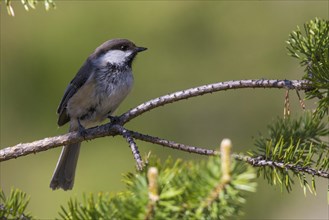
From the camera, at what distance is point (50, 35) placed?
19.9 feet

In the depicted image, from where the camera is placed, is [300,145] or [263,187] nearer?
[300,145]

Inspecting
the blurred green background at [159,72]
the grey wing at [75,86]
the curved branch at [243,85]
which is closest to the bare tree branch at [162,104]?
the curved branch at [243,85]

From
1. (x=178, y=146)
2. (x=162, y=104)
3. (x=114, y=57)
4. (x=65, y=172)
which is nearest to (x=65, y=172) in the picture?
(x=65, y=172)

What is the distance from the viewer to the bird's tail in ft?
12.9

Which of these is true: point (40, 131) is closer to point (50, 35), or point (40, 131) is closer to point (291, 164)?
point (50, 35)

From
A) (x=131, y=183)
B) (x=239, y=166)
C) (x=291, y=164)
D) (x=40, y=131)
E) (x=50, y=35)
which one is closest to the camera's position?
(x=239, y=166)

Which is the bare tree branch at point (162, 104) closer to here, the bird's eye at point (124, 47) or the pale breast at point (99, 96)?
the pale breast at point (99, 96)

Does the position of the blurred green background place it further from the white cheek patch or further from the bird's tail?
the white cheek patch

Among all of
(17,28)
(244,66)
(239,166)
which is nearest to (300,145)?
(239,166)

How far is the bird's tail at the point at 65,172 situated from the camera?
3.92 m

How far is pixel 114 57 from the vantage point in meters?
4.30

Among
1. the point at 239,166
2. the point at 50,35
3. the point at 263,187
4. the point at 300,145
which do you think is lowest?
the point at 239,166

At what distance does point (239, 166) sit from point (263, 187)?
4.46m

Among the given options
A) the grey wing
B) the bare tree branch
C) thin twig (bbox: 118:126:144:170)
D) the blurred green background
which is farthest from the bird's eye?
thin twig (bbox: 118:126:144:170)
